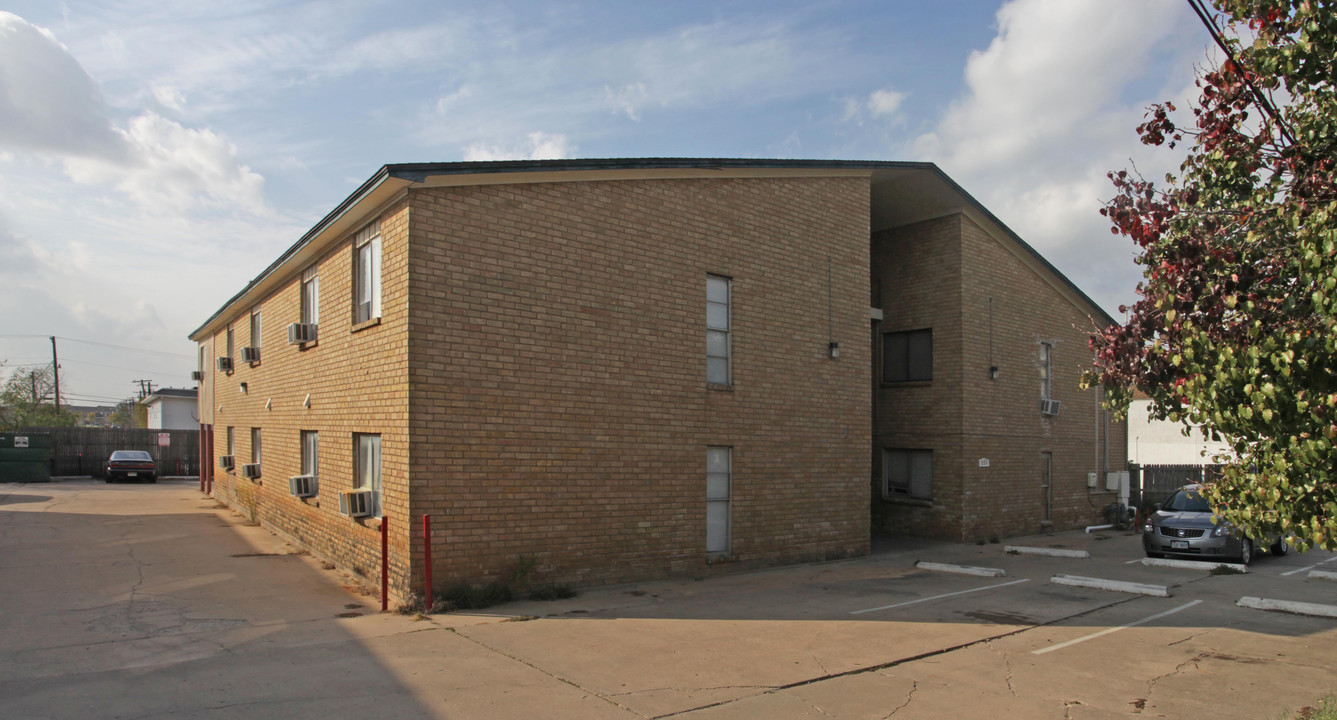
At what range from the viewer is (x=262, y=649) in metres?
7.92

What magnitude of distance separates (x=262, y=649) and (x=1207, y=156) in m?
9.10

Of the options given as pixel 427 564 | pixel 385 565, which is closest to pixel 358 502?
pixel 385 565

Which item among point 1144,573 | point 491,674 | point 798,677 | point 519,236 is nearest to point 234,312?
point 519,236

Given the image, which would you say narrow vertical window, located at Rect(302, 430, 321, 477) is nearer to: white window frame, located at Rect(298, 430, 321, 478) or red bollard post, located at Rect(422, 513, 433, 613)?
white window frame, located at Rect(298, 430, 321, 478)

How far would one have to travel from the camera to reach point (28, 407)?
49750mm

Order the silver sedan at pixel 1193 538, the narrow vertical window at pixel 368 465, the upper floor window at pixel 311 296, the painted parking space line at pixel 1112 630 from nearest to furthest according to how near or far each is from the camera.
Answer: the painted parking space line at pixel 1112 630 → the narrow vertical window at pixel 368 465 → the upper floor window at pixel 311 296 → the silver sedan at pixel 1193 538

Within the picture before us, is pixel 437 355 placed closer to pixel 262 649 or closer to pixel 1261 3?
pixel 262 649

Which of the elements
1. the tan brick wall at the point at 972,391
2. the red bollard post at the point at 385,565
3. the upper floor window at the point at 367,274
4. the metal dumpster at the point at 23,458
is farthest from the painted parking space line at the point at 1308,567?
the metal dumpster at the point at 23,458

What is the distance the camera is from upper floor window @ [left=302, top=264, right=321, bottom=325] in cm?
1401

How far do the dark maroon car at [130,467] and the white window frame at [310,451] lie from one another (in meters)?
22.4

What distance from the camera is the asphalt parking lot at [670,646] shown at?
21.3 feet

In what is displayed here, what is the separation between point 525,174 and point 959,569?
9181mm

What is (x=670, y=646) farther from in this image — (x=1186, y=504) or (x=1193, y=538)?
(x=1186, y=504)

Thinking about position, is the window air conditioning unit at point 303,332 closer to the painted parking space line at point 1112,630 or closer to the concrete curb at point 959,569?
the concrete curb at point 959,569
